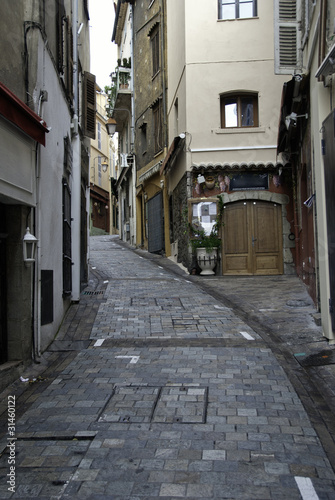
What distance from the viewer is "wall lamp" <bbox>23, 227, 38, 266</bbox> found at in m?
5.91

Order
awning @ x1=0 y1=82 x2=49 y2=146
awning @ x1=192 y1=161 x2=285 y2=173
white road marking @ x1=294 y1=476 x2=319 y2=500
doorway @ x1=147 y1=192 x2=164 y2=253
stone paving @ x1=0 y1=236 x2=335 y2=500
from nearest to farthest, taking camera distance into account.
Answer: white road marking @ x1=294 y1=476 x2=319 y2=500
stone paving @ x1=0 y1=236 x2=335 y2=500
awning @ x1=0 y1=82 x2=49 y2=146
awning @ x1=192 y1=161 x2=285 y2=173
doorway @ x1=147 y1=192 x2=164 y2=253

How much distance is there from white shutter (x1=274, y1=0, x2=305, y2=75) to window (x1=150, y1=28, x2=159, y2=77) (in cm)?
1208

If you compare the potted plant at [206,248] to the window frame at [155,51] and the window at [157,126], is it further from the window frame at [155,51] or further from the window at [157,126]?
the window frame at [155,51]

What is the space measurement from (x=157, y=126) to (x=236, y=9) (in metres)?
6.48

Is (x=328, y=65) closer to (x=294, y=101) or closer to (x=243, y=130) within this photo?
(x=294, y=101)

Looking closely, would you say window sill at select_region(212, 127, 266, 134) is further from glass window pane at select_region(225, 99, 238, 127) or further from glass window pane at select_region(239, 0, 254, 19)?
glass window pane at select_region(239, 0, 254, 19)

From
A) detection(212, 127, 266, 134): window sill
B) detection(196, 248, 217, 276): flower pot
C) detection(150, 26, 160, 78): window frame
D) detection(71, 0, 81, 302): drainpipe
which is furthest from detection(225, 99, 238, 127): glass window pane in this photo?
detection(150, 26, 160, 78): window frame

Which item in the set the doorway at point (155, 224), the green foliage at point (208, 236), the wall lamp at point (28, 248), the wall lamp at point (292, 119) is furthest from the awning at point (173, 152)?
the wall lamp at point (28, 248)

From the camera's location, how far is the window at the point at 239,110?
1502cm

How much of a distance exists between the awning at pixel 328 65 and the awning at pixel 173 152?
9.10 meters

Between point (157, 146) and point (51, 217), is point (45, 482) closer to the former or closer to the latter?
point (51, 217)

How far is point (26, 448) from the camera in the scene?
152 inches

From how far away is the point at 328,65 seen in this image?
231 inches

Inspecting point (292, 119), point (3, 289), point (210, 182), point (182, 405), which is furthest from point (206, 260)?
point (182, 405)
